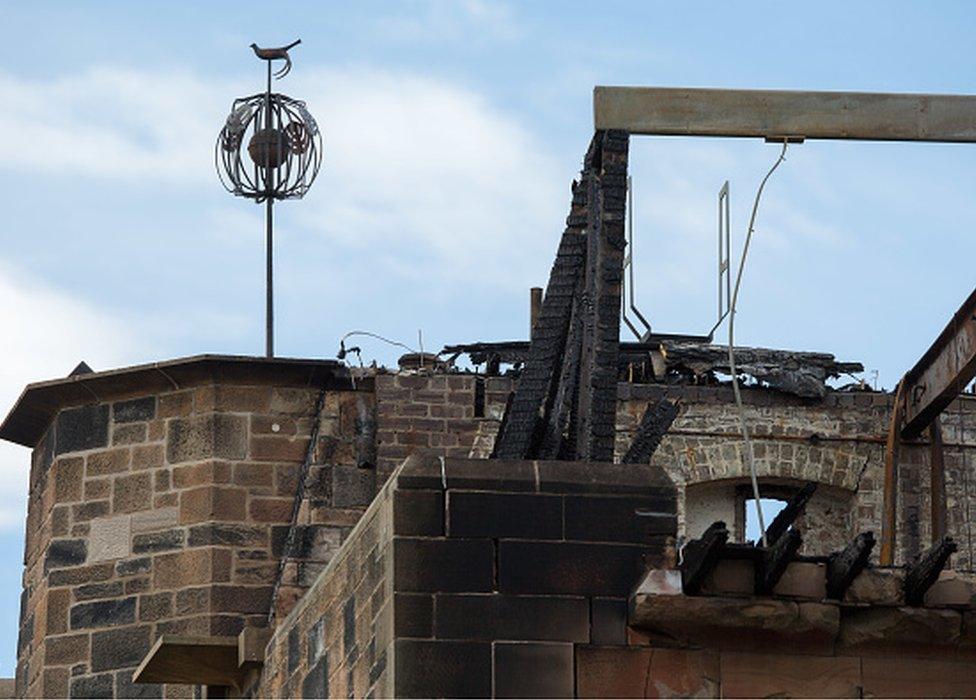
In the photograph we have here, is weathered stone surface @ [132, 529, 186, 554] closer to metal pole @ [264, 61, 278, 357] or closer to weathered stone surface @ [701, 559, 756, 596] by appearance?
metal pole @ [264, 61, 278, 357]

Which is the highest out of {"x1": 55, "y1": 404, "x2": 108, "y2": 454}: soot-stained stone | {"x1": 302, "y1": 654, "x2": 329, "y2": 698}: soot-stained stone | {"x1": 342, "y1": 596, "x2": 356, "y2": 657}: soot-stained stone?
{"x1": 55, "y1": 404, "x2": 108, "y2": 454}: soot-stained stone

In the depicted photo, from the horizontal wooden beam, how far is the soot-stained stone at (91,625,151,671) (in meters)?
7.58

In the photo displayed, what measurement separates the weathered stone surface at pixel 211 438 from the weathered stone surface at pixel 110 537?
61cm

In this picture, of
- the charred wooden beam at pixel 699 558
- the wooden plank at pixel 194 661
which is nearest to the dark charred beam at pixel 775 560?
the charred wooden beam at pixel 699 558

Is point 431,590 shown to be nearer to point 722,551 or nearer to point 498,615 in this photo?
point 498,615

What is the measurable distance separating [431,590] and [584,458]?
1561mm

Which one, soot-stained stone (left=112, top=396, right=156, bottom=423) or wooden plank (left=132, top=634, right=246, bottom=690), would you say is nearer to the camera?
wooden plank (left=132, top=634, right=246, bottom=690)

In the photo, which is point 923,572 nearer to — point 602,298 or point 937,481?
point 602,298

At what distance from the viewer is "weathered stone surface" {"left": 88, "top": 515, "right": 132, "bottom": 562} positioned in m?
20.8

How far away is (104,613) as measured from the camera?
20.6m

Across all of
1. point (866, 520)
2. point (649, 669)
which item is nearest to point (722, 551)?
point (649, 669)

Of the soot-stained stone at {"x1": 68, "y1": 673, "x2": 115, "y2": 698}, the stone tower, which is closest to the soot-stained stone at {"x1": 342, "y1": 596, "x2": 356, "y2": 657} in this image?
the stone tower

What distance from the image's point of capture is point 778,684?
12.1 meters

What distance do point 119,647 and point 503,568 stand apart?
9.00 m
